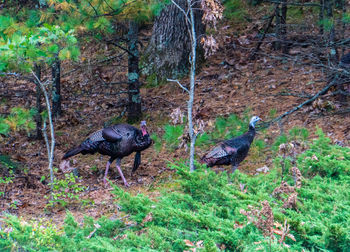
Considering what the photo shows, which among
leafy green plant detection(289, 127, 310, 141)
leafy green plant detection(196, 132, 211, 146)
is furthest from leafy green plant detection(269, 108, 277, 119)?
leafy green plant detection(196, 132, 211, 146)

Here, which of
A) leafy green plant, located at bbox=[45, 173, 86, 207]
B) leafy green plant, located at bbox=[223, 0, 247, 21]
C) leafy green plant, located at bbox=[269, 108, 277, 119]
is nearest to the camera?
leafy green plant, located at bbox=[45, 173, 86, 207]

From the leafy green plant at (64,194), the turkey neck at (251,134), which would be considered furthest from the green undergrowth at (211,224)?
the leafy green plant at (64,194)

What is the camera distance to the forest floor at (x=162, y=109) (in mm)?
7449

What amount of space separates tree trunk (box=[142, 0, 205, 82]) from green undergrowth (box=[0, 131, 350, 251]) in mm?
6379

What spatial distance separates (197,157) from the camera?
825cm

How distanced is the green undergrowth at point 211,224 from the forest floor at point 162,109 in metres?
1.83

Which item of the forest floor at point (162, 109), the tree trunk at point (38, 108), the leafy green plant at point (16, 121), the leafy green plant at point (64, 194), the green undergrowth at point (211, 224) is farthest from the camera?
the tree trunk at point (38, 108)

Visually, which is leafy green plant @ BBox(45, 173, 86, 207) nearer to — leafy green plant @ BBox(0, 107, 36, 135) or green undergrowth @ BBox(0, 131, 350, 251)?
leafy green plant @ BBox(0, 107, 36, 135)

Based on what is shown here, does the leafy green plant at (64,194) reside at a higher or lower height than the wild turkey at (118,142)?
lower

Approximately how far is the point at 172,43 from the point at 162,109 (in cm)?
198

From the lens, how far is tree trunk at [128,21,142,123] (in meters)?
9.23

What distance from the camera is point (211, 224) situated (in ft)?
11.6

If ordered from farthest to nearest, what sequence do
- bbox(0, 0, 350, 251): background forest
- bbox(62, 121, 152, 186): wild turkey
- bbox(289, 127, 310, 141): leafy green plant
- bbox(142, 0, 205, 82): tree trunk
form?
1. bbox(142, 0, 205, 82): tree trunk
2. bbox(289, 127, 310, 141): leafy green plant
3. bbox(62, 121, 152, 186): wild turkey
4. bbox(0, 0, 350, 251): background forest

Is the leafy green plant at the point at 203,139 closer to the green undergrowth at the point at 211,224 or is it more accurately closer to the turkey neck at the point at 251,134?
the turkey neck at the point at 251,134
